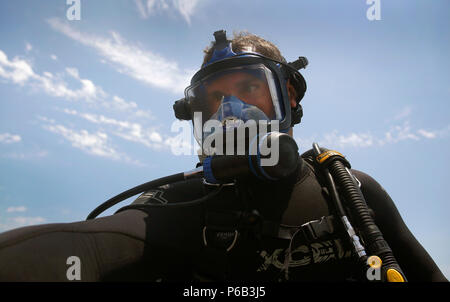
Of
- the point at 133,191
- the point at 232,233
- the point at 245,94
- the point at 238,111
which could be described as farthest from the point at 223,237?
the point at 245,94

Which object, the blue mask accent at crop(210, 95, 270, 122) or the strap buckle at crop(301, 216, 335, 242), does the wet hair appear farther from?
the strap buckle at crop(301, 216, 335, 242)

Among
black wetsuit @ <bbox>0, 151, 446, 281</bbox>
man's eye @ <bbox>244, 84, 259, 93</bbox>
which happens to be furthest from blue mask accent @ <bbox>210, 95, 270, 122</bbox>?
black wetsuit @ <bbox>0, 151, 446, 281</bbox>

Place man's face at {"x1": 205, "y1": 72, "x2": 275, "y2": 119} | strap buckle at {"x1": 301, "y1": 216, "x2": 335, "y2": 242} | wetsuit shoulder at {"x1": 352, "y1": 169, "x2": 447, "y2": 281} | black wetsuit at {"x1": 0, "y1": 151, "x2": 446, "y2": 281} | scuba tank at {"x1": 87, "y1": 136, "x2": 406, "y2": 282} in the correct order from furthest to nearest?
1. man's face at {"x1": 205, "y1": 72, "x2": 275, "y2": 119}
2. wetsuit shoulder at {"x1": 352, "y1": 169, "x2": 447, "y2": 281}
3. strap buckle at {"x1": 301, "y1": 216, "x2": 335, "y2": 242}
4. scuba tank at {"x1": 87, "y1": 136, "x2": 406, "y2": 282}
5. black wetsuit at {"x1": 0, "y1": 151, "x2": 446, "y2": 281}

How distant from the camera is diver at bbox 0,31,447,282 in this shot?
1.29 metres

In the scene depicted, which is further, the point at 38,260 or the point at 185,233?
the point at 185,233

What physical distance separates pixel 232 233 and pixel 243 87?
1383 mm

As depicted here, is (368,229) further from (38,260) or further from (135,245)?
(38,260)

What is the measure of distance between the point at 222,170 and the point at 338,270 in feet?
3.31

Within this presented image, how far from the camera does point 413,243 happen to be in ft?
6.90

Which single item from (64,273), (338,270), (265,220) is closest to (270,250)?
(265,220)

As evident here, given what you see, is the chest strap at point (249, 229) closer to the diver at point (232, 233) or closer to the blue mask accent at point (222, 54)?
the diver at point (232, 233)
